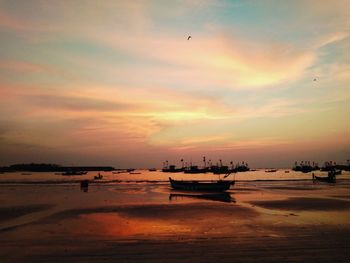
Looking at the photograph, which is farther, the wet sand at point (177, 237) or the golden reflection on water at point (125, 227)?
the golden reflection on water at point (125, 227)

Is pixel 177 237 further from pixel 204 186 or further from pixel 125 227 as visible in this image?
pixel 204 186

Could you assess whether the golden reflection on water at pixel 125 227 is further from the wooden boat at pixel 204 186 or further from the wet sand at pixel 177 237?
the wooden boat at pixel 204 186

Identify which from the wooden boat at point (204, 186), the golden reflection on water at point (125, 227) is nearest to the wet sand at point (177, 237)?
the golden reflection on water at point (125, 227)

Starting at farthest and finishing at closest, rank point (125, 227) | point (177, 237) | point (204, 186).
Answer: point (204, 186)
point (125, 227)
point (177, 237)

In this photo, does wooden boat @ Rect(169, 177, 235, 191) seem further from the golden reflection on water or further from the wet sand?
the golden reflection on water

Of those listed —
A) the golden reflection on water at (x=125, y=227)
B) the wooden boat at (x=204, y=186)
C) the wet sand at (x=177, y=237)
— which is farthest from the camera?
the wooden boat at (x=204, y=186)

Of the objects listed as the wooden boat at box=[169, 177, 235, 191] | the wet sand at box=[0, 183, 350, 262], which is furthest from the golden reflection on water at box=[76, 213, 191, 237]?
the wooden boat at box=[169, 177, 235, 191]

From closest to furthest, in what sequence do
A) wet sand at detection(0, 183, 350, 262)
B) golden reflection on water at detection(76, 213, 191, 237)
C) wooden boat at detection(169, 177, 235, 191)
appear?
wet sand at detection(0, 183, 350, 262), golden reflection on water at detection(76, 213, 191, 237), wooden boat at detection(169, 177, 235, 191)

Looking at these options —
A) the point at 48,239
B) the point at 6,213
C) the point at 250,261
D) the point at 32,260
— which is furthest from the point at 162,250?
the point at 6,213

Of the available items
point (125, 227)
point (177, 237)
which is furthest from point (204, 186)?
point (177, 237)

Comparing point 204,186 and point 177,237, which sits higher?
point 204,186

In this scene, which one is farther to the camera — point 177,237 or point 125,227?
point 125,227

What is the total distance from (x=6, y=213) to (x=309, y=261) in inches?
1096

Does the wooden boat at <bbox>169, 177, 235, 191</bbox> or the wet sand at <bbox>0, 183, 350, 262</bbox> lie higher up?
the wooden boat at <bbox>169, 177, 235, 191</bbox>
